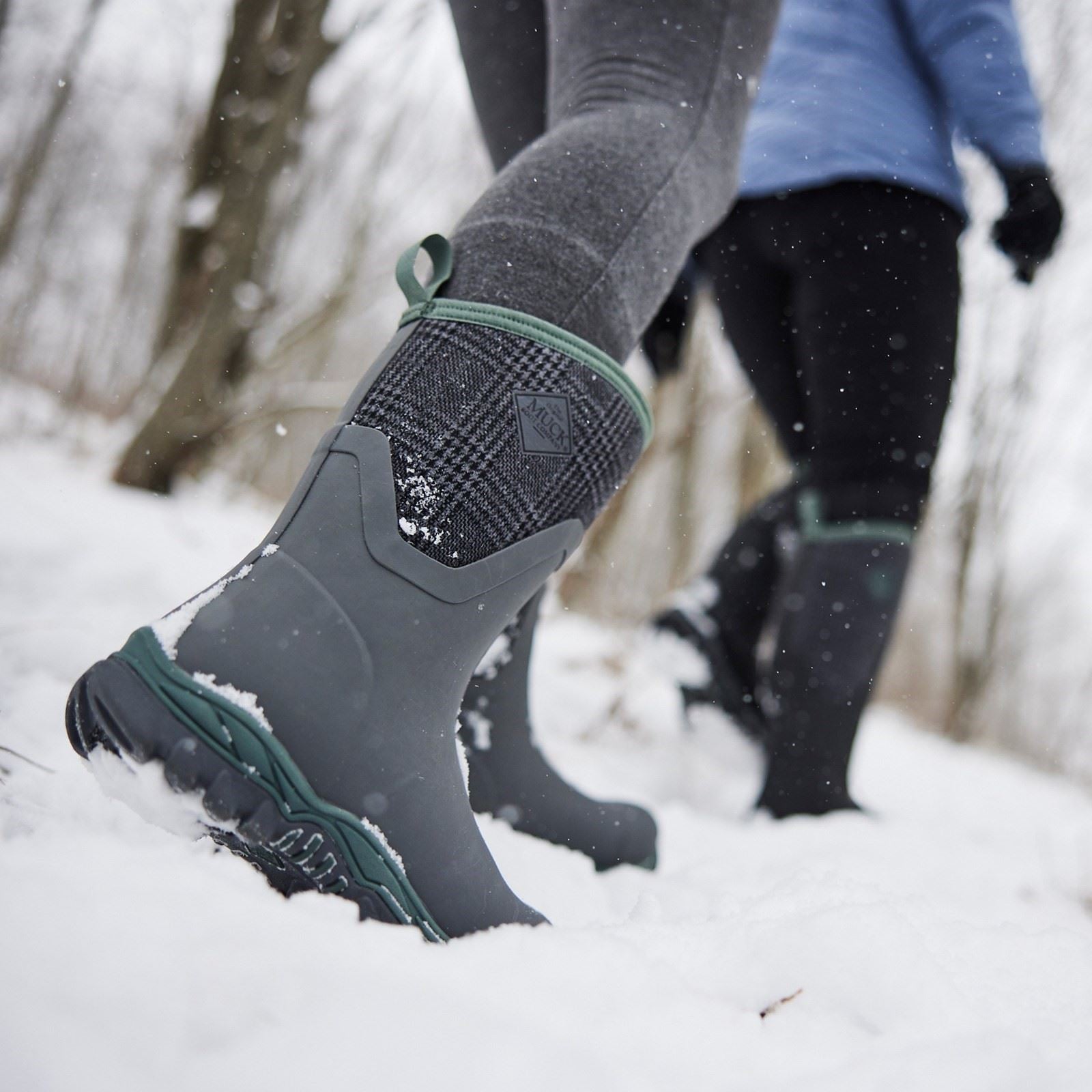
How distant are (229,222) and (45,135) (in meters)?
6.13

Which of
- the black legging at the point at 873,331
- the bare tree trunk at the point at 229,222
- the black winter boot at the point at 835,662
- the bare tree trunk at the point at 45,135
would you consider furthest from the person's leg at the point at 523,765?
the bare tree trunk at the point at 45,135

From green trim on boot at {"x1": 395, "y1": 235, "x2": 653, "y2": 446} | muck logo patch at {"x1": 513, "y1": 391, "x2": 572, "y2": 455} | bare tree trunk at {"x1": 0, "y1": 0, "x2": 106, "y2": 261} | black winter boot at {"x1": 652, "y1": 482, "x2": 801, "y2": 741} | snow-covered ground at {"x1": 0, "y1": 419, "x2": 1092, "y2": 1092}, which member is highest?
bare tree trunk at {"x1": 0, "y1": 0, "x2": 106, "y2": 261}

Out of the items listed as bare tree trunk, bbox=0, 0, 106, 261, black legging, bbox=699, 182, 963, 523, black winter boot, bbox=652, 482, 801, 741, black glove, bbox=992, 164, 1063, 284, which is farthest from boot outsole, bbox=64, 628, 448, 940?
bare tree trunk, bbox=0, 0, 106, 261

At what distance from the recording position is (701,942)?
1.44ft

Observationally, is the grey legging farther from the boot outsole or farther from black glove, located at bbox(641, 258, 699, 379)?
black glove, located at bbox(641, 258, 699, 379)

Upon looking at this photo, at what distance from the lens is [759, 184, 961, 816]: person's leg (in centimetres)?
93

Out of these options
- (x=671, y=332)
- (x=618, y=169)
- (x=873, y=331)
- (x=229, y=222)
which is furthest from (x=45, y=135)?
(x=618, y=169)

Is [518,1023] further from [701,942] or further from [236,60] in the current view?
[236,60]

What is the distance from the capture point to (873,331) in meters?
0.93

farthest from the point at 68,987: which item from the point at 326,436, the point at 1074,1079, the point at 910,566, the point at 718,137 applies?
the point at 910,566

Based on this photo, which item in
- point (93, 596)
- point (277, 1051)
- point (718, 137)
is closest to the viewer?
point (277, 1051)

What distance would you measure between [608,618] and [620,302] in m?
3.57

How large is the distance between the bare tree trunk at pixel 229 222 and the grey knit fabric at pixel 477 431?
1474 mm

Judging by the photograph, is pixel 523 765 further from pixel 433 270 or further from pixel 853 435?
pixel 853 435
